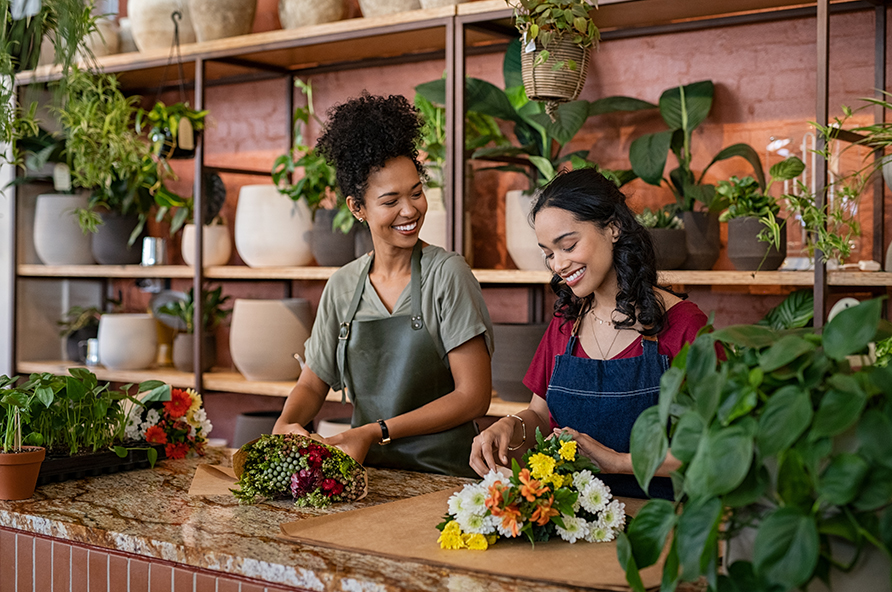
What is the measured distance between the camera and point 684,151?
3.19 m

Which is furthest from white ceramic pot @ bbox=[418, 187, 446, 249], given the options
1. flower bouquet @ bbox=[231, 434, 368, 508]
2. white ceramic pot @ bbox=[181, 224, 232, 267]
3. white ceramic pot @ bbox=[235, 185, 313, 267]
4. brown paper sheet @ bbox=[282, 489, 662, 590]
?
brown paper sheet @ bbox=[282, 489, 662, 590]

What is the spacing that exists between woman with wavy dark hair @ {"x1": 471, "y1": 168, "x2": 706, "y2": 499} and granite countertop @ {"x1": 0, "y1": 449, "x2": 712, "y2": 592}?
30 centimetres

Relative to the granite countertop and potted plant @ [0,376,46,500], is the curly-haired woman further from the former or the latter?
potted plant @ [0,376,46,500]

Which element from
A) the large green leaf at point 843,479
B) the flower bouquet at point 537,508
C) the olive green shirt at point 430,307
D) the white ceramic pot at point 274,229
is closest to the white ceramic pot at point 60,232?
the white ceramic pot at point 274,229

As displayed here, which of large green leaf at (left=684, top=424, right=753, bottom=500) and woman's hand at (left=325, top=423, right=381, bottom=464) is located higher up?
large green leaf at (left=684, top=424, right=753, bottom=500)

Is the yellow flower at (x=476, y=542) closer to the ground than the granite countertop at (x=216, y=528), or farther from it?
farther from it

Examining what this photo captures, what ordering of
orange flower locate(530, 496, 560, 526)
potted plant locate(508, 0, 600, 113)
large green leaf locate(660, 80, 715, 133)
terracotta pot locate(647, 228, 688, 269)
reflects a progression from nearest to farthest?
orange flower locate(530, 496, 560, 526)
potted plant locate(508, 0, 600, 113)
terracotta pot locate(647, 228, 688, 269)
large green leaf locate(660, 80, 715, 133)

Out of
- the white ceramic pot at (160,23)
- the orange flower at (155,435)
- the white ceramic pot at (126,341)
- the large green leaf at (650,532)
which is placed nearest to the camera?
the large green leaf at (650,532)

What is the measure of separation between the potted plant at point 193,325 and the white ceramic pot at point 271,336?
0.28 metres

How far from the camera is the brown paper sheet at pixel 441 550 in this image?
3.86ft

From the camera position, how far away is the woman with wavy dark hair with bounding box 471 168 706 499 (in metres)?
1.83

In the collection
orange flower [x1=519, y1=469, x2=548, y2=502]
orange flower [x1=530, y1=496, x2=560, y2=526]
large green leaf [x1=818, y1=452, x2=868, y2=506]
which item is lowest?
orange flower [x1=530, y1=496, x2=560, y2=526]

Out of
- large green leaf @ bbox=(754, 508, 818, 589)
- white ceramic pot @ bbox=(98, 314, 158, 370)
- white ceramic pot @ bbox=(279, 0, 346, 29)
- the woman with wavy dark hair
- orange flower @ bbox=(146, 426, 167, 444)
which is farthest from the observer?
white ceramic pot @ bbox=(98, 314, 158, 370)

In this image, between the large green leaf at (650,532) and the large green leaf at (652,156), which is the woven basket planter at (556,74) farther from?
the large green leaf at (650,532)
